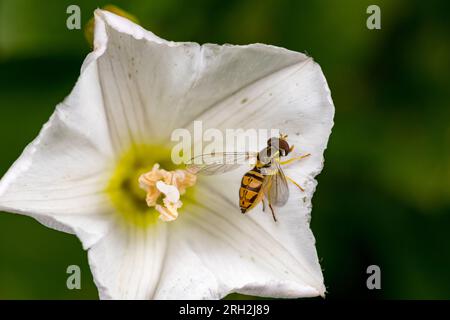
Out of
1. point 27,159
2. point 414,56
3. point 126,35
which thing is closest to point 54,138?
point 27,159

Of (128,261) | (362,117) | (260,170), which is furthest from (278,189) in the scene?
(362,117)

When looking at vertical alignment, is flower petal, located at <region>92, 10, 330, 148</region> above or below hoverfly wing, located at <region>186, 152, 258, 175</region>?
above

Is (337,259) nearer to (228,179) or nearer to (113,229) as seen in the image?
(228,179)

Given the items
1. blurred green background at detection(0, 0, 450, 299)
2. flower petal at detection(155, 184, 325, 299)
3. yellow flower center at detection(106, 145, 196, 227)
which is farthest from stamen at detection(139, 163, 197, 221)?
blurred green background at detection(0, 0, 450, 299)

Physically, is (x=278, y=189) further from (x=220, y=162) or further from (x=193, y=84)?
(x=193, y=84)

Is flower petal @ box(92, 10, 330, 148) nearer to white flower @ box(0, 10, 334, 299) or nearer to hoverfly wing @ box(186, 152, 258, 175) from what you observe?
white flower @ box(0, 10, 334, 299)

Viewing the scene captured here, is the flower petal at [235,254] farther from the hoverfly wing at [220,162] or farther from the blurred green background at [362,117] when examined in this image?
the blurred green background at [362,117]
